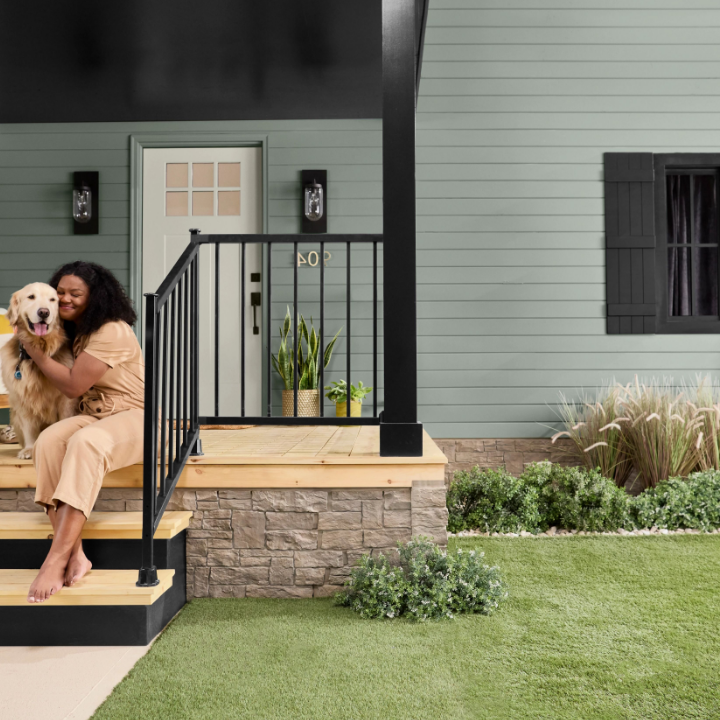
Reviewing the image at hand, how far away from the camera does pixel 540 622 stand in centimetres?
209

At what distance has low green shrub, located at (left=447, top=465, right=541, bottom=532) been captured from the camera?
11.2 ft

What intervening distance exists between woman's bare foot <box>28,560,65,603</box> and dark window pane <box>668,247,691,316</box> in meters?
4.41

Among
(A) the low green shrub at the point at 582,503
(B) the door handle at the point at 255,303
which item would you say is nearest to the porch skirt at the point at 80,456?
(A) the low green shrub at the point at 582,503

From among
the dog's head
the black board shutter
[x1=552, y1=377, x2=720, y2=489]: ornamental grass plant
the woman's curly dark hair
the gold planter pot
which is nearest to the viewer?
the dog's head

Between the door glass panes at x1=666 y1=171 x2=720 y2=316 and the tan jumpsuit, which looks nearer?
the tan jumpsuit

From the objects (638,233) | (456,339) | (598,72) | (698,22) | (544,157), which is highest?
(698,22)

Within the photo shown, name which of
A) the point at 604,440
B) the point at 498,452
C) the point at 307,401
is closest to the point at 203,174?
the point at 307,401

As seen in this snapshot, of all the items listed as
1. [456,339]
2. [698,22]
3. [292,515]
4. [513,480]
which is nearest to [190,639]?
[292,515]

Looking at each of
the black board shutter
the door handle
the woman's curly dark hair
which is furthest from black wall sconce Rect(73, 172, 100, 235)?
the black board shutter

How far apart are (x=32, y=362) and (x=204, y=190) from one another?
277 cm

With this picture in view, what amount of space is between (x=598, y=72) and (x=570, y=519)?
328 centimetres

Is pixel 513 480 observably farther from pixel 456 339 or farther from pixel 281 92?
pixel 281 92

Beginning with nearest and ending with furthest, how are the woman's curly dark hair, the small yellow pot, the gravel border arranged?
the woman's curly dark hair → the gravel border → the small yellow pot

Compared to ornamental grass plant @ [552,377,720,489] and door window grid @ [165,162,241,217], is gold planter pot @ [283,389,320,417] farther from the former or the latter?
ornamental grass plant @ [552,377,720,489]
